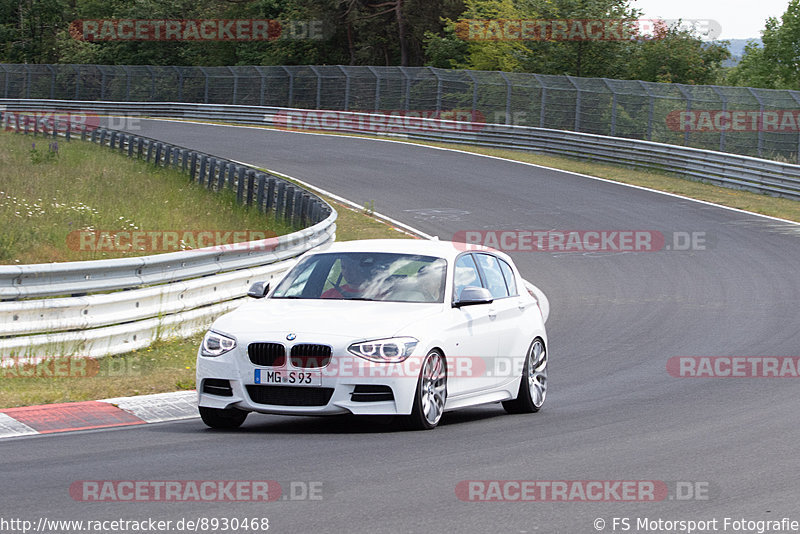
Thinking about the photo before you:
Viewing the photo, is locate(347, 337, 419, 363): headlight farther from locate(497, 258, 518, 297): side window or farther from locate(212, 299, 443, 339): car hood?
locate(497, 258, 518, 297): side window

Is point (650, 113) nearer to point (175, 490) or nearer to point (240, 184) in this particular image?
point (240, 184)

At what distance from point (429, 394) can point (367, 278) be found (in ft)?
4.28

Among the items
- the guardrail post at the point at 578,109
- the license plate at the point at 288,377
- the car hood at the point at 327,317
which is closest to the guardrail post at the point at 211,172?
the guardrail post at the point at 578,109

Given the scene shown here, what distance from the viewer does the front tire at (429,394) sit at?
8.91m

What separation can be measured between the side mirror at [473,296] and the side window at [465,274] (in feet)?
A: 0.76

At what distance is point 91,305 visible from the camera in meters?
11.6

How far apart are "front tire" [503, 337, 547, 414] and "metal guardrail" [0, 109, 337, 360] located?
163 inches

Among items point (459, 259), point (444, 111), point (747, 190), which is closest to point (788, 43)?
point (444, 111)

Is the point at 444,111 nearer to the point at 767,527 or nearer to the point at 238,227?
the point at 238,227

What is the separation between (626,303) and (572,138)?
21.8 metres

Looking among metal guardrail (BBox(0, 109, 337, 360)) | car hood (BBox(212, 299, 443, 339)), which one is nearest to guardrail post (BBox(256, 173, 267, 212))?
metal guardrail (BBox(0, 109, 337, 360))

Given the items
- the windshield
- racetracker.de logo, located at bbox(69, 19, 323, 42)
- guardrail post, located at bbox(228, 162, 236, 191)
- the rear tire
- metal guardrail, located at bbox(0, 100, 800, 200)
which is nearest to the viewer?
the rear tire

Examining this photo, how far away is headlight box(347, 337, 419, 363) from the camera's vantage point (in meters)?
8.71

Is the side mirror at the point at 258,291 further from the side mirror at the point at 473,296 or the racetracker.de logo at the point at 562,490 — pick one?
the racetracker.de logo at the point at 562,490
